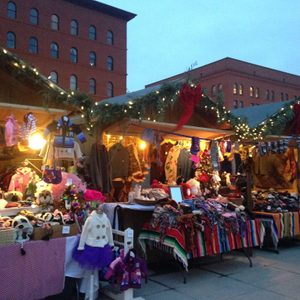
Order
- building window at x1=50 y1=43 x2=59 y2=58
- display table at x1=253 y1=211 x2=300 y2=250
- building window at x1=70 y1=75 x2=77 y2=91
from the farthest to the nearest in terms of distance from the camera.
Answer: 1. building window at x1=70 y1=75 x2=77 y2=91
2. building window at x1=50 y1=43 x2=59 y2=58
3. display table at x1=253 y1=211 x2=300 y2=250

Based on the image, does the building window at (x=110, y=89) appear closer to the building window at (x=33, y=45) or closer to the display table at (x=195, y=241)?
the building window at (x=33, y=45)

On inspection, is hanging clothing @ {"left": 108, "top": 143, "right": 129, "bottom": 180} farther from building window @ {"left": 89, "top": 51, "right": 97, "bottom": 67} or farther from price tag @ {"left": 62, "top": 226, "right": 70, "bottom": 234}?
building window @ {"left": 89, "top": 51, "right": 97, "bottom": 67}

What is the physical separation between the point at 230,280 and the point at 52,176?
3272 mm

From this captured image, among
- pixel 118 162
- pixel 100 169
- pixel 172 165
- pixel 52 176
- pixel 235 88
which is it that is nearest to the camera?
pixel 52 176

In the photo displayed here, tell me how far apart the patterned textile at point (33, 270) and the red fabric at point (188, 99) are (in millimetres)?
4273

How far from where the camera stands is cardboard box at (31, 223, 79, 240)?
480 centimetres

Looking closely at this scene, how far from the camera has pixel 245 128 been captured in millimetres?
9094

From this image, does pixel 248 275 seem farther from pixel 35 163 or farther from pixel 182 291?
pixel 35 163

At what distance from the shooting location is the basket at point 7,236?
449 cm

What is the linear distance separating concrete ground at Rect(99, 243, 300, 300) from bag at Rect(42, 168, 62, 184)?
201 centimetres

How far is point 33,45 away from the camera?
38.4m

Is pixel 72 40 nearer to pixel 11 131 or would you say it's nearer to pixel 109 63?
pixel 109 63

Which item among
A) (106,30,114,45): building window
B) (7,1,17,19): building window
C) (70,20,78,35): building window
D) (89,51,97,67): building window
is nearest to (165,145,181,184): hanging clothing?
(7,1,17,19): building window

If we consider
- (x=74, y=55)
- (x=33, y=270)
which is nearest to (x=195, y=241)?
(x=33, y=270)
